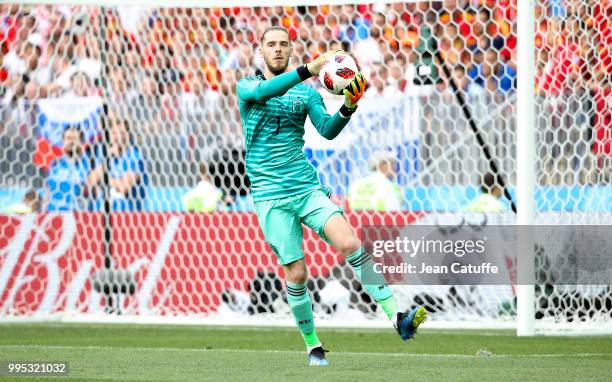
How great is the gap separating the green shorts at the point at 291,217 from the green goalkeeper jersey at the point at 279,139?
5 centimetres

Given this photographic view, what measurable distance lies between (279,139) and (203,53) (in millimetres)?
4840

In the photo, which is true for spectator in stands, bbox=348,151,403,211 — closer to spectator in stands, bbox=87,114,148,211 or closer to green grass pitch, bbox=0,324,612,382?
green grass pitch, bbox=0,324,612,382

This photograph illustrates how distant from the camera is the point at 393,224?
1060 cm

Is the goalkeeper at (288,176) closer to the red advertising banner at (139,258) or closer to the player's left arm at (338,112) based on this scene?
the player's left arm at (338,112)

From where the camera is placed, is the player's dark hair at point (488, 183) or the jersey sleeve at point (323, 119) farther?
the player's dark hair at point (488, 183)

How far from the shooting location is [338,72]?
6355mm

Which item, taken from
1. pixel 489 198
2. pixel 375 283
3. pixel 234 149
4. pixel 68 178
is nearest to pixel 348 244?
pixel 375 283

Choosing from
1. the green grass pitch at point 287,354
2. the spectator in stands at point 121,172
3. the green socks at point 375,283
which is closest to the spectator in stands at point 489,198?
the green grass pitch at point 287,354

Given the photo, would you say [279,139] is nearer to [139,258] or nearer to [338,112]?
[338,112]

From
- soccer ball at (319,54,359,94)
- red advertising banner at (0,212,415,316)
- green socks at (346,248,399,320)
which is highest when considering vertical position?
soccer ball at (319,54,359,94)

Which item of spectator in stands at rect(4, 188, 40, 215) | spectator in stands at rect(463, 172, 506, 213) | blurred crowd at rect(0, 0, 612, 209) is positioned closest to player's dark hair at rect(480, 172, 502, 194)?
spectator in stands at rect(463, 172, 506, 213)

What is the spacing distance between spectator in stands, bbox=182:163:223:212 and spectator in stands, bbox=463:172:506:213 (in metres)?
2.55

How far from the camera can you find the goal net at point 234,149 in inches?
389

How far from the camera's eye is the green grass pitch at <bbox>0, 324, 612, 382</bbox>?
6352 millimetres
